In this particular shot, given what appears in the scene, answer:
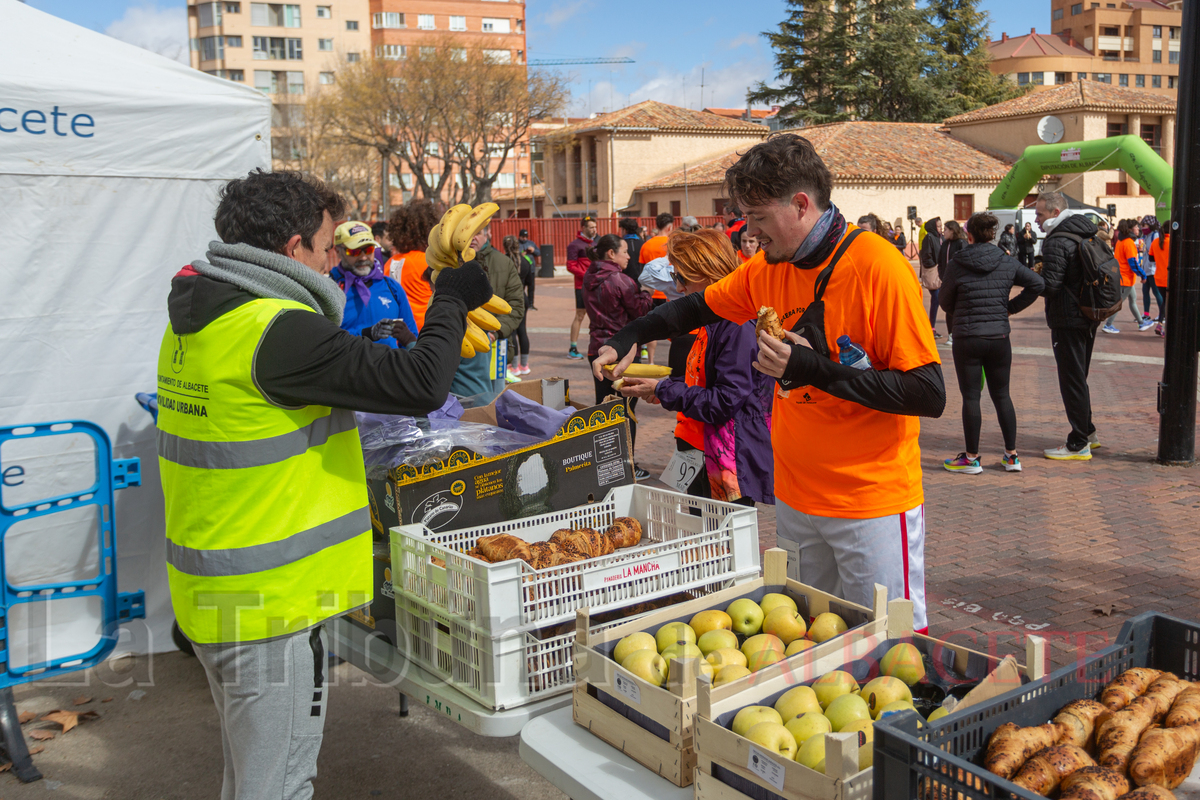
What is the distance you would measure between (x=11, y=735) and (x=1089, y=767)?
3711mm

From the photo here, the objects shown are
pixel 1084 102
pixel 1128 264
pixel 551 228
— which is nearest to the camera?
pixel 1128 264

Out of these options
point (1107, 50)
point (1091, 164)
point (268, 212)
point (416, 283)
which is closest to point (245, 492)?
point (268, 212)

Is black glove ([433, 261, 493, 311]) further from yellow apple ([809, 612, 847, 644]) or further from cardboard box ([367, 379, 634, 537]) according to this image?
yellow apple ([809, 612, 847, 644])

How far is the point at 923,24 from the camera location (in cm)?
5100

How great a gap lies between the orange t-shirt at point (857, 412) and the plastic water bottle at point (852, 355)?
0.19 ft

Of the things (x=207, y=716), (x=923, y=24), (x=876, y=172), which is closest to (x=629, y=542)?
(x=207, y=716)

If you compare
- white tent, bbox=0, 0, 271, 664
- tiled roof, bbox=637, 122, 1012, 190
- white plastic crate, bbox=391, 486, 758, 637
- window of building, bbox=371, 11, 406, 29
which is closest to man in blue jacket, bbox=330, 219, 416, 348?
white tent, bbox=0, 0, 271, 664

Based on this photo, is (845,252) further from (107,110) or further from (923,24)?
(923,24)

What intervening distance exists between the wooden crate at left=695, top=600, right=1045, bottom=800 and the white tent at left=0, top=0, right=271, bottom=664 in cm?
358

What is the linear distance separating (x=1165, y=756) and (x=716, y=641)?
0.95 meters

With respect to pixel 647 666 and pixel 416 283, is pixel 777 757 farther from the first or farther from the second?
pixel 416 283

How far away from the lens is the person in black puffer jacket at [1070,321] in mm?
7496

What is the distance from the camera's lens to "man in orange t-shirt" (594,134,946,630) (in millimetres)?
2412

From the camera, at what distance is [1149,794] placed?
1507 mm
